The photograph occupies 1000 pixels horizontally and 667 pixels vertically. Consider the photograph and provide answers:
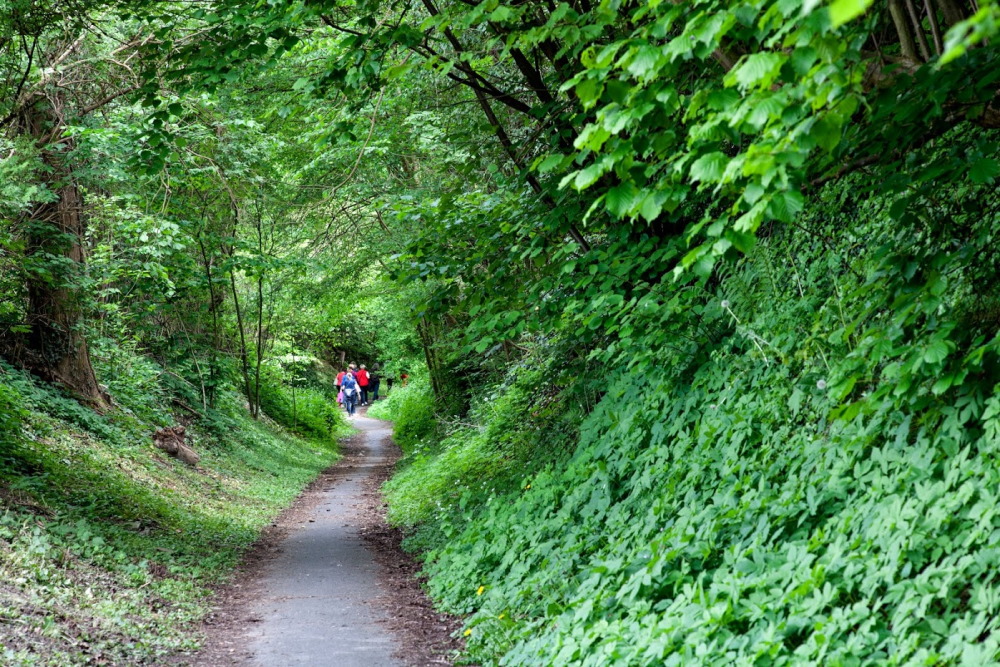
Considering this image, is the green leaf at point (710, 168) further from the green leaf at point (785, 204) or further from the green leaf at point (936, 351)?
the green leaf at point (936, 351)

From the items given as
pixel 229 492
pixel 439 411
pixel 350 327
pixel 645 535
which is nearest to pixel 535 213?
pixel 645 535

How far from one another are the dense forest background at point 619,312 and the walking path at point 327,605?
320 mm

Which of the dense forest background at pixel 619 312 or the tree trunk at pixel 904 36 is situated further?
the tree trunk at pixel 904 36

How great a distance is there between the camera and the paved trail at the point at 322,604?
21.9ft

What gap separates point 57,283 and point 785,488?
1145cm

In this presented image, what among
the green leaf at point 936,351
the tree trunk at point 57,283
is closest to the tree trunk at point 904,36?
the green leaf at point 936,351

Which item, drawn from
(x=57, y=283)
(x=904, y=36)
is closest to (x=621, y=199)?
(x=904, y=36)

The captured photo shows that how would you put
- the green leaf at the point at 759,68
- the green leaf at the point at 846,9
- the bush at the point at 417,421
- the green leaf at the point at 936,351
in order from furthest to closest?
the bush at the point at 417,421, the green leaf at the point at 936,351, the green leaf at the point at 759,68, the green leaf at the point at 846,9

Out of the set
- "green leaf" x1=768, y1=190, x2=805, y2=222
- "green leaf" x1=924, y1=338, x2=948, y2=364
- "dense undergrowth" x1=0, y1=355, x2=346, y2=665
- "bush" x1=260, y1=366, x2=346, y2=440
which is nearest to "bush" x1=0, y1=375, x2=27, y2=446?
"dense undergrowth" x1=0, y1=355, x2=346, y2=665

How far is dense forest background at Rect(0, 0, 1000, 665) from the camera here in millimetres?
3725

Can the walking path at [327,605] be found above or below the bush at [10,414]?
below

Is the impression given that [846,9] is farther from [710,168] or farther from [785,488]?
[785,488]

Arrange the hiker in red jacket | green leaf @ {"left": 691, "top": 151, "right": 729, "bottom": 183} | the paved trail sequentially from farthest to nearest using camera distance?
1. the hiker in red jacket
2. the paved trail
3. green leaf @ {"left": 691, "top": 151, "right": 729, "bottom": 183}

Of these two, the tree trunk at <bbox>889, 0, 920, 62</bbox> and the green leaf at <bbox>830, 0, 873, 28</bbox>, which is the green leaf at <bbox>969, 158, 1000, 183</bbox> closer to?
the tree trunk at <bbox>889, 0, 920, 62</bbox>
